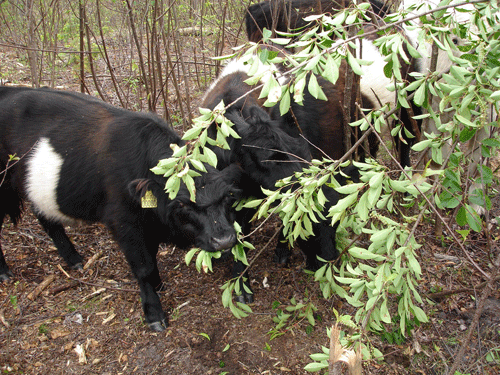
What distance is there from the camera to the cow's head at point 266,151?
3256 mm

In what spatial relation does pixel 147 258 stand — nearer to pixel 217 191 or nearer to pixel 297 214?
pixel 217 191

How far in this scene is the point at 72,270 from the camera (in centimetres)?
424

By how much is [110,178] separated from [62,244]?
1.32 metres

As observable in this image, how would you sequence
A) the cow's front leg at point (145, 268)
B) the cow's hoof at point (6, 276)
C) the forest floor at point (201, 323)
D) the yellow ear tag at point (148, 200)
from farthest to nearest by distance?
the cow's hoof at point (6, 276)
the cow's front leg at point (145, 268)
the forest floor at point (201, 323)
the yellow ear tag at point (148, 200)

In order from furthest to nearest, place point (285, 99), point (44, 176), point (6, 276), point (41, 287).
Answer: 1. point (6, 276)
2. point (41, 287)
3. point (44, 176)
4. point (285, 99)

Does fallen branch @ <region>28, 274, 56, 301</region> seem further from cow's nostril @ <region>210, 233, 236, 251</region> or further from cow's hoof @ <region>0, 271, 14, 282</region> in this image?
cow's nostril @ <region>210, 233, 236, 251</region>

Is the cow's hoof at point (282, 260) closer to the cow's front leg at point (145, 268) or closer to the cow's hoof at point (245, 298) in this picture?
the cow's hoof at point (245, 298)

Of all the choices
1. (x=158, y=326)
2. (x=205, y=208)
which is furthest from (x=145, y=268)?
(x=205, y=208)

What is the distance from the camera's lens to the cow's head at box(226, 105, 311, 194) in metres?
3.26

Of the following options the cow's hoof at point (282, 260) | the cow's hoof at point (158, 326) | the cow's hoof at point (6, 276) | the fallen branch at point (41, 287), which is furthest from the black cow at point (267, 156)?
the cow's hoof at point (6, 276)

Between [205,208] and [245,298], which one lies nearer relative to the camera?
[205,208]

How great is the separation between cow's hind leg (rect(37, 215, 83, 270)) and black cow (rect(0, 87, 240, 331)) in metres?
0.11

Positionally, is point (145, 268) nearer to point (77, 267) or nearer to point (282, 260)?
point (77, 267)

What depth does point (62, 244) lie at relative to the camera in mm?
4211
